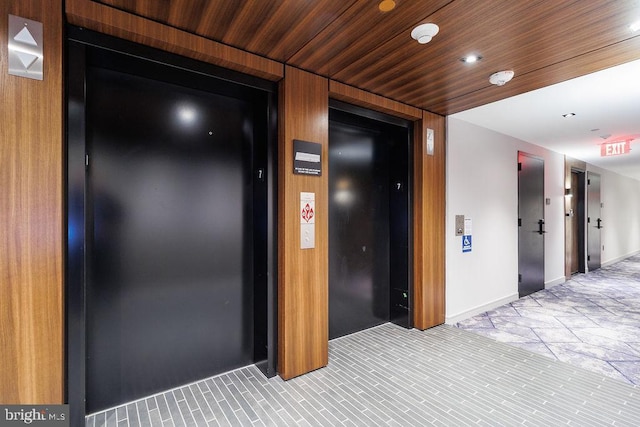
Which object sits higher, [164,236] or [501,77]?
[501,77]

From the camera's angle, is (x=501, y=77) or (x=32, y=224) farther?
(x=501, y=77)

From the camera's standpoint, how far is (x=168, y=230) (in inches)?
93.3

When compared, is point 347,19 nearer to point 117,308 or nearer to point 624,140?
point 117,308

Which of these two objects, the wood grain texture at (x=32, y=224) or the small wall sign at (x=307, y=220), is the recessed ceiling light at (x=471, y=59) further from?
the wood grain texture at (x=32, y=224)

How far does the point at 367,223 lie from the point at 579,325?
3034mm

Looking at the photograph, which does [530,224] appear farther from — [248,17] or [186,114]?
[186,114]

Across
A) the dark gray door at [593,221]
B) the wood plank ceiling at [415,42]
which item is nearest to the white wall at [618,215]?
the dark gray door at [593,221]

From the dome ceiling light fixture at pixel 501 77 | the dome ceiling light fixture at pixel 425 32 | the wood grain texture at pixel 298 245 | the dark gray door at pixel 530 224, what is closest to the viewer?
the dome ceiling light fixture at pixel 425 32

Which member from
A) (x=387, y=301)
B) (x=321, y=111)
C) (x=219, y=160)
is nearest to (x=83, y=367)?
(x=219, y=160)

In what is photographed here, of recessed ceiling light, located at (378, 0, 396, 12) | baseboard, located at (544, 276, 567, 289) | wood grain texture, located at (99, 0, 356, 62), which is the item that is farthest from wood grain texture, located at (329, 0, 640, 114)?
baseboard, located at (544, 276, 567, 289)

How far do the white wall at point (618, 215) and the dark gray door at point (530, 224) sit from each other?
10.5ft

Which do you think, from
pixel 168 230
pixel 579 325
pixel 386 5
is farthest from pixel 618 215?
pixel 168 230

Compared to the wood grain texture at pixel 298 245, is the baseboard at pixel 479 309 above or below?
below

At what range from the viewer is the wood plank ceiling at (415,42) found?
5.89ft
